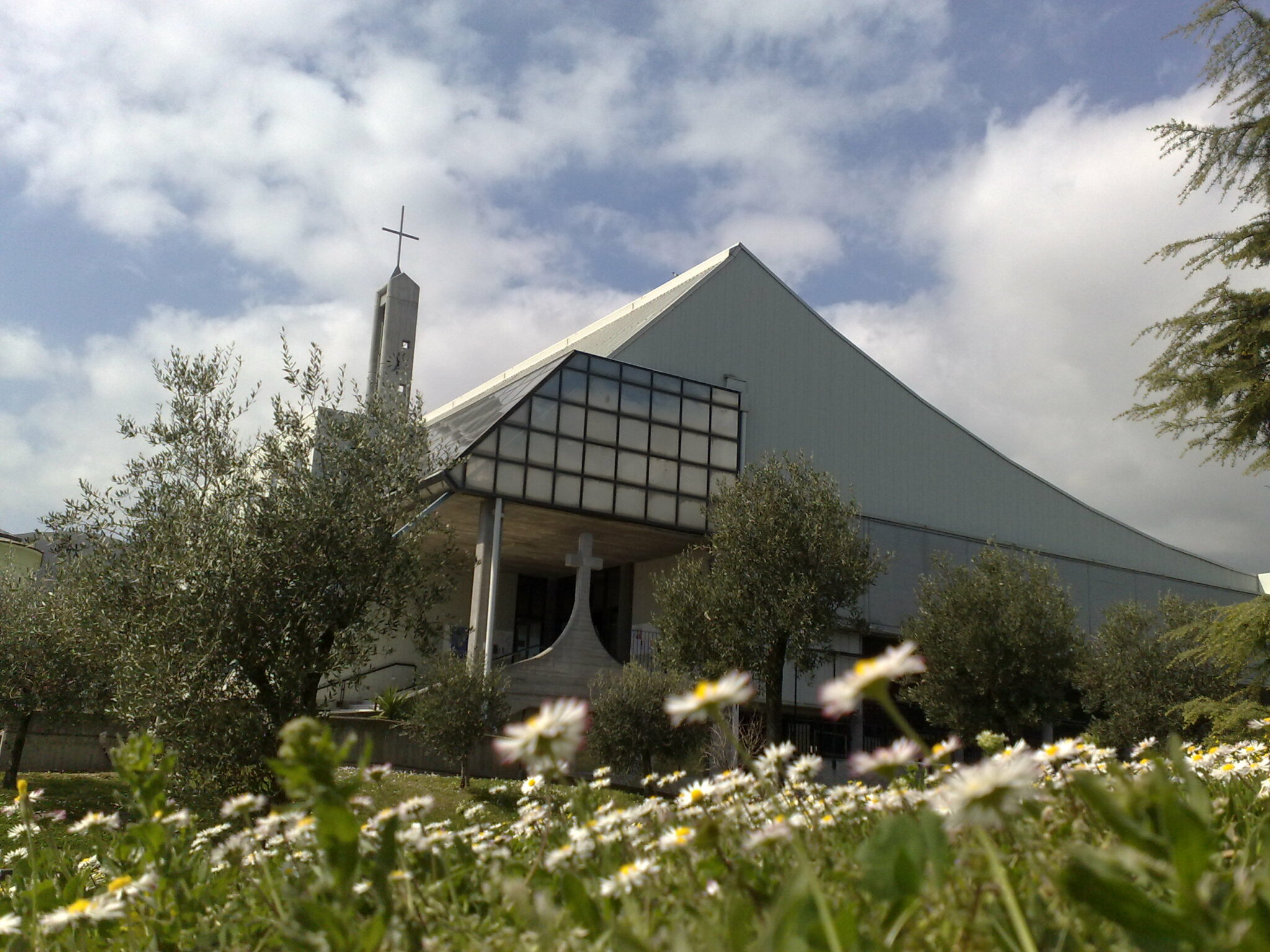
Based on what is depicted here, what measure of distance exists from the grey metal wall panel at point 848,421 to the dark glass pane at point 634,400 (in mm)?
1386

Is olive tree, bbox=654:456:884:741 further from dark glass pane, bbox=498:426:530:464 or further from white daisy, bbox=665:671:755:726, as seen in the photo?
white daisy, bbox=665:671:755:726

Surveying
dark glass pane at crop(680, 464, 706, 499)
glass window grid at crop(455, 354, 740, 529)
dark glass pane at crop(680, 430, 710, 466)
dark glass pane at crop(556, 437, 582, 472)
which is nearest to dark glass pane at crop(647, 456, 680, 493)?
glass window grid at crop(455, 354, 740, 529)

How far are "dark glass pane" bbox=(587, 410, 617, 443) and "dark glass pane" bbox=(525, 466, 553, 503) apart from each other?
2.05m

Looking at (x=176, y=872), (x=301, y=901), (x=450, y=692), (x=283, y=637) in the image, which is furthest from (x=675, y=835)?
(x=450, y=692)

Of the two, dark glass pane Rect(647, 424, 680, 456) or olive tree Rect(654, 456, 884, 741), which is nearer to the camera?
olive tree Rect(654, 456, 884, 741)

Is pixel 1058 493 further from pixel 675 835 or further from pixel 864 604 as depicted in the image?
pixel 675 835

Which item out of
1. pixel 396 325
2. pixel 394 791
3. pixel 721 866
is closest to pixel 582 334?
pixel 396 325

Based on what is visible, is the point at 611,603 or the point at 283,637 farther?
the point at 611,603

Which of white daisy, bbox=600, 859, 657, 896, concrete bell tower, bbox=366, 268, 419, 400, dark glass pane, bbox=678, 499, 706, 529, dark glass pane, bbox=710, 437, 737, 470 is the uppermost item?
concrete bell tower, bbox=366, 268, 419, 400

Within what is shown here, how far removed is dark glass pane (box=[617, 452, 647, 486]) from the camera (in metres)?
31.6

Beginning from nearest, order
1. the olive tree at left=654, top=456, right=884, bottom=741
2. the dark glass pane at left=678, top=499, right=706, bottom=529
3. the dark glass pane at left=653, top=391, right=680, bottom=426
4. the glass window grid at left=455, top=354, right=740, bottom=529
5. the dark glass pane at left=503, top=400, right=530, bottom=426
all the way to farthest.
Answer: the olive tree at left=654, top=456, right=884, bottom=741, the glass window grid at left=455, top=354, right=740, bottom=529, the dark glass pane at left=503, top=400, right=530, bottom=426, the dark glass pane at left=678, top=499, right=706, bottom=529, the dark glass pane at left=653, top=391, right=680, bottom=426

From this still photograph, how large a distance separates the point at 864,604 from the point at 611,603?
934 centimetres

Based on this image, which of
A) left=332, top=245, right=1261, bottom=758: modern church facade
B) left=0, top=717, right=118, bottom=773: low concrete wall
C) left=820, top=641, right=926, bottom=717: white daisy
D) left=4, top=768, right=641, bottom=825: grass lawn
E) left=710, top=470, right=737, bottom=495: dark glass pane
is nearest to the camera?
left=820, top=641, right=926, bottom=717: white daisy

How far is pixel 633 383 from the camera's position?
32781 mm
